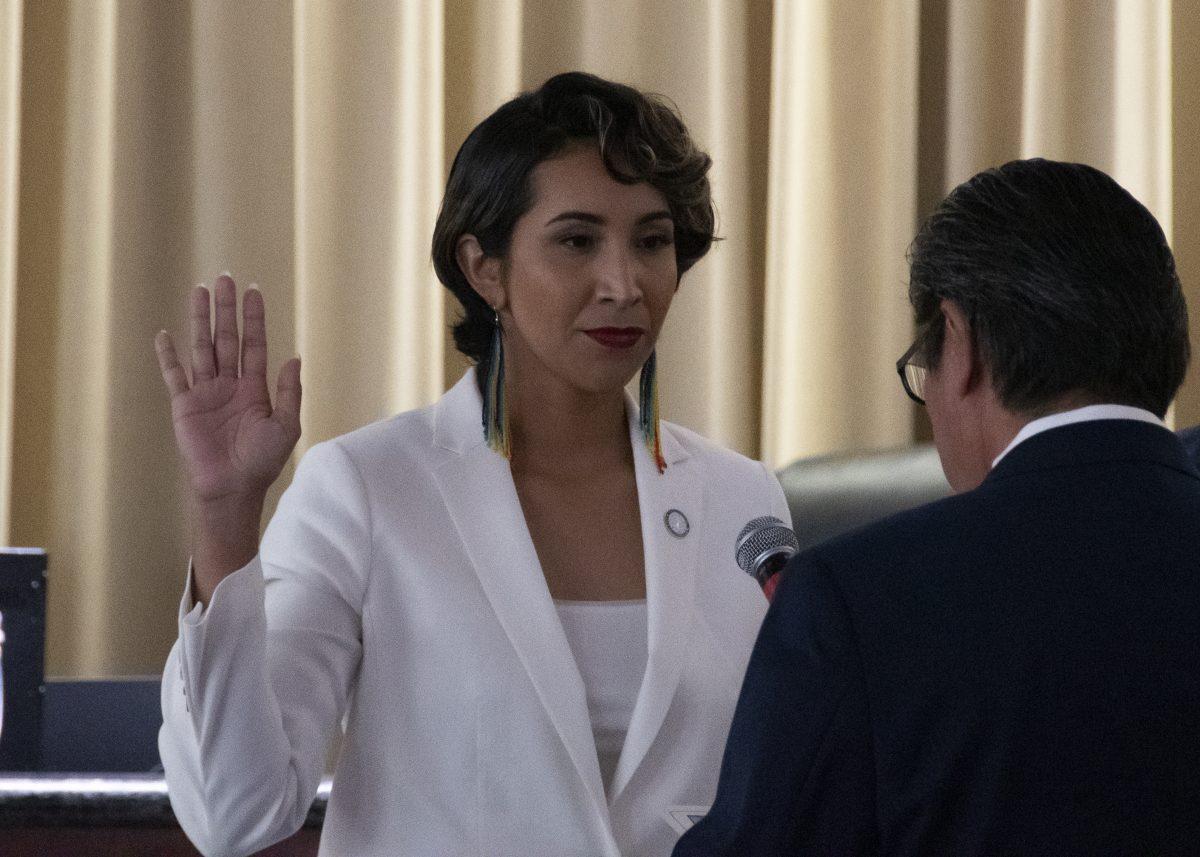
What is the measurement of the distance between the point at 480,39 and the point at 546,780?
2.14 meters

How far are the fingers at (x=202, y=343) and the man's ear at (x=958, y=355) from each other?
0.76 m

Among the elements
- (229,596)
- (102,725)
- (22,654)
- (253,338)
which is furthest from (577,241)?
(102,725)

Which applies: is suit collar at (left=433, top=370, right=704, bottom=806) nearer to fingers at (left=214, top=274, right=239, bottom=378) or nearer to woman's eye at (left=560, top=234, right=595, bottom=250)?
woman's eye at (left=560, top=234, right=595, bottom=250)

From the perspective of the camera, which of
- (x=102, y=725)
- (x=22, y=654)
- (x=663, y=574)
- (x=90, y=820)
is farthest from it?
(x=102, y=725)

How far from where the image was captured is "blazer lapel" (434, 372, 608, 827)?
5.63 ft

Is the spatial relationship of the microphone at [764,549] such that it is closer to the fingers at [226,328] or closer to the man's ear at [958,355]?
the man's ear at [958,355]

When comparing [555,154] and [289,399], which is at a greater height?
[555,154]

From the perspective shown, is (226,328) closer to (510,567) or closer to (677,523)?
(510,567)

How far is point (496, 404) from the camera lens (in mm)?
1994

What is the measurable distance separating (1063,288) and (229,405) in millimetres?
861

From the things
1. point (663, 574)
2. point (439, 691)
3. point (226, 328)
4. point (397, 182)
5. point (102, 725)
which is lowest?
point (102, 725)

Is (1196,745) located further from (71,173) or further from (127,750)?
(71,173)

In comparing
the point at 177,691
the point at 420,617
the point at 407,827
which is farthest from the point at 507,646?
the point at 177,691

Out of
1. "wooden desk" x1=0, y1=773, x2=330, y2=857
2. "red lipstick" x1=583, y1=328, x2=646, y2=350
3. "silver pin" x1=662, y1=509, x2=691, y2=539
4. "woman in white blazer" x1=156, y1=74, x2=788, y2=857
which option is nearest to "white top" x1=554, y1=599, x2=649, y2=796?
"woman in white blazer" x1=156, y1=74, x2=788, y2=857
